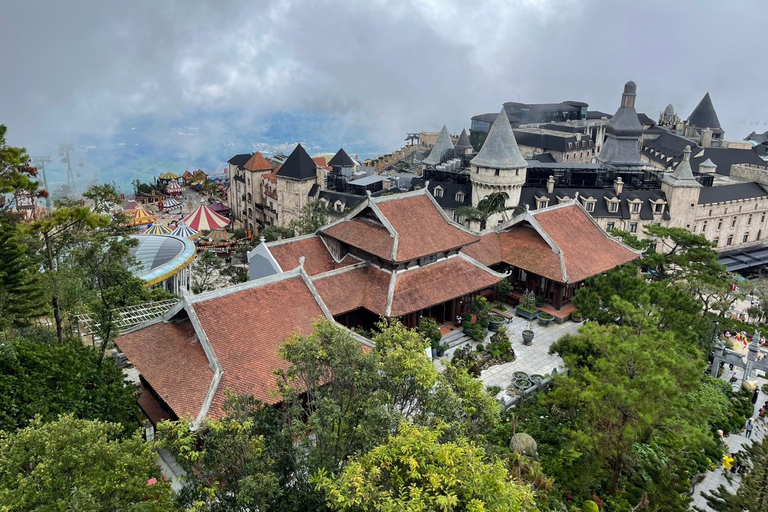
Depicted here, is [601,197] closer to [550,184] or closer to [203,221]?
[550,184]

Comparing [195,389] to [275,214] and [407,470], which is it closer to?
[407,470]

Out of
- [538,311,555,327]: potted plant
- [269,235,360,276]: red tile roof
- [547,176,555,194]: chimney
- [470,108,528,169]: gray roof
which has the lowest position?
[538,311,555,327]: potted plant

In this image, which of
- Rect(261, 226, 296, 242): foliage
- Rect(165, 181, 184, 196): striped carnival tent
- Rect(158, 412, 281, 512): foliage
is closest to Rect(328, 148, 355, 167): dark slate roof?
Rect(261, 226, 296, 242): foliage

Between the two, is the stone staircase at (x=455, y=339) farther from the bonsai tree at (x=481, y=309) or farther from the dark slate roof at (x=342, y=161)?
the dark slate roof at (x=342, y=161)

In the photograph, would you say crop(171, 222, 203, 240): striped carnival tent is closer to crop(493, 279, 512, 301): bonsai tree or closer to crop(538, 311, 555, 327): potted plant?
crop(493, 279, 512, 301): bonsai tree

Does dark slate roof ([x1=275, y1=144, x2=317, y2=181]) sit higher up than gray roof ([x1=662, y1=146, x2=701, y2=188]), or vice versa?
gray roof ([x1=662, y1=146, x2=701, y2=188])
